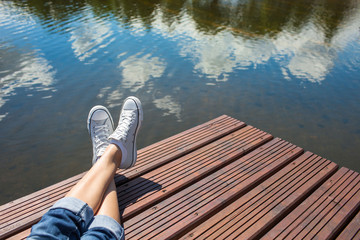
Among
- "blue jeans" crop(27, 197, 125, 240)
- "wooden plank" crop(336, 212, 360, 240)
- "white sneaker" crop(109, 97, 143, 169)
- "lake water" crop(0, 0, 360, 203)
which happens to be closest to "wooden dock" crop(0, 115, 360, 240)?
"wooden plank" crop(336, 212, 360, 240)

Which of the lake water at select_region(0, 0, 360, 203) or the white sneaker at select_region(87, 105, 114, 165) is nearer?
the white sneaker at select_region(87, 105, 114, 165)

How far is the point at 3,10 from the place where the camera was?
9.29 metres

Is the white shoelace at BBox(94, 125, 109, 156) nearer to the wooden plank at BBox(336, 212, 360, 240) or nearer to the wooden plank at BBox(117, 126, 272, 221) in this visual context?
the wooden plank at BBox(117, 126, 272, 221)

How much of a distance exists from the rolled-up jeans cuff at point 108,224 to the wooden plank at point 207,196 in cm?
21

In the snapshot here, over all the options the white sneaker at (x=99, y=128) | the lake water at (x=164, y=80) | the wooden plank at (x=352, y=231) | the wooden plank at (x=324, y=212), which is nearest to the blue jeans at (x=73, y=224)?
the white sneaker at (x=99, y=128)

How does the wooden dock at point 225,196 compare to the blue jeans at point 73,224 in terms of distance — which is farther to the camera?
the wooden dock at point 225,196

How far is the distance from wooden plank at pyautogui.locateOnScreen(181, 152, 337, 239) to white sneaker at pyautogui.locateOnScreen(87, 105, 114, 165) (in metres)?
1.05

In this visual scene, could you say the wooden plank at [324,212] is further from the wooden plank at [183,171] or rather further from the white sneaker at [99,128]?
the white sneaker at [99,128]

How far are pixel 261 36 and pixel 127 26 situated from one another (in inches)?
149

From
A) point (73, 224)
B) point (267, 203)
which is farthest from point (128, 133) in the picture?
point (267, 203)

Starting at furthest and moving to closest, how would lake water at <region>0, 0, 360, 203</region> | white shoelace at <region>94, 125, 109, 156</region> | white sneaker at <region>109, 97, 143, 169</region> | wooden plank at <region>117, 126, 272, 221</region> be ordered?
lake water at <region>0, 0, 360, 203</region>
white shoelace at <region>94, 125, 109, 156</region>
white sneaker at <region>109, 97, 143, 169</region>
wooden plank at <region>117, 126, 272, 221</region>

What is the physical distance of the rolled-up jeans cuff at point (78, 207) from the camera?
146 centimetres

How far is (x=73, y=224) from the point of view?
139cm

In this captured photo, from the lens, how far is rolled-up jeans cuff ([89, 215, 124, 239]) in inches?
57.5
